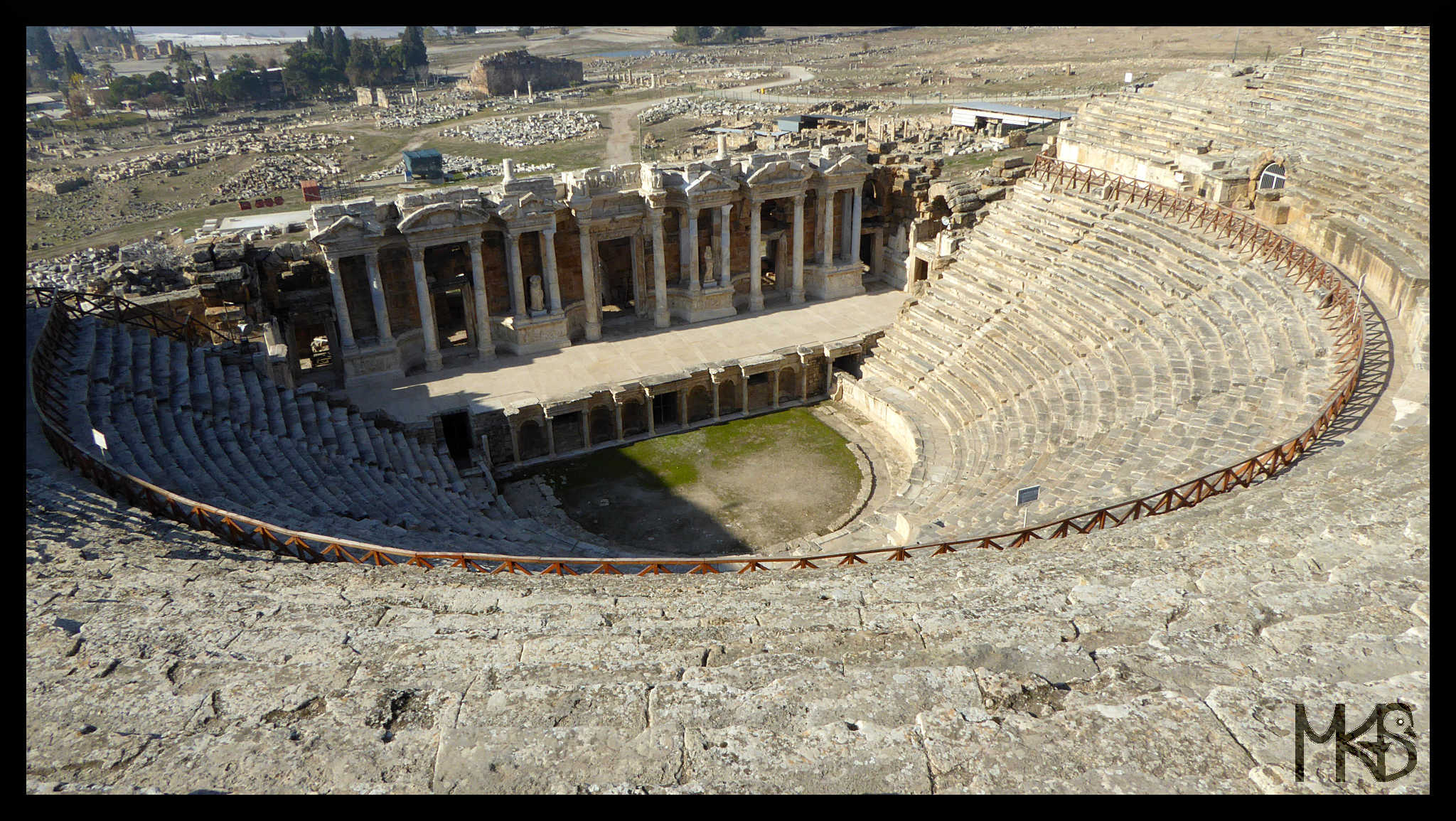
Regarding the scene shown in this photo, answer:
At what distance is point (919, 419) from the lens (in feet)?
74.7

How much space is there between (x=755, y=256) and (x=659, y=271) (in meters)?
3.15

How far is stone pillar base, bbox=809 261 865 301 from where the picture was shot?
30078 millimetres

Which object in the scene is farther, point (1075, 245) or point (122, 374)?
point (1075, 245)

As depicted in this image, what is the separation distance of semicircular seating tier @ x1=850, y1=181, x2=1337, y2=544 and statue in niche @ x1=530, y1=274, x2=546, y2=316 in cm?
941

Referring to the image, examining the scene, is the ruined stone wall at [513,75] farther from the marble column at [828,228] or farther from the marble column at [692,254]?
the marble column at [692,254]

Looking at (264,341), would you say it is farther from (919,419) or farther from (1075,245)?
(1075,245)

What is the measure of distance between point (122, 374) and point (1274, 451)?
19.3m

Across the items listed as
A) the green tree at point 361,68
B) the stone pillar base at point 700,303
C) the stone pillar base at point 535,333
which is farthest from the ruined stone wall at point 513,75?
the stone pillar base at point 535,333

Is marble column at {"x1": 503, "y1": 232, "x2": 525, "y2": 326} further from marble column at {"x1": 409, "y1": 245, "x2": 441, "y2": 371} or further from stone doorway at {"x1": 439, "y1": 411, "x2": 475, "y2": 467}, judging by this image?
stone doorway at {"x1": 439, "y1": 411, "x2": 475, "y2": 467}

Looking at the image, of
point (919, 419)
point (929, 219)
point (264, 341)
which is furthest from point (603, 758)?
point (929, 219)

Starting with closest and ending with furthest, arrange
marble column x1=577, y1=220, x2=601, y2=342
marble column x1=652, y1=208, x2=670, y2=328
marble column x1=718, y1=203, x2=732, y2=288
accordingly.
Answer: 1. marble column x1=577, y1=220, x2=601, y2=342
2. marble column x1=652, y1=208, x2=670, y2=328
3. marble column x1=718, y1=203, x2=732, y2=288

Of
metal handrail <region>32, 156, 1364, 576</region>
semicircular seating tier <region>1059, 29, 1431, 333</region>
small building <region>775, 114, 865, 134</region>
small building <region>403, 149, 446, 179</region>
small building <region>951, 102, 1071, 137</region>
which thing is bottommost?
small building <region>403, 149, 446, 179</region>

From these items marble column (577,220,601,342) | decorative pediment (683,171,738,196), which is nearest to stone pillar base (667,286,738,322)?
marble column (577,220,601,342)

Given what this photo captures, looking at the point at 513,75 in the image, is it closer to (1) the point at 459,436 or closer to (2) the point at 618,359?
(2) the point at 618,359
